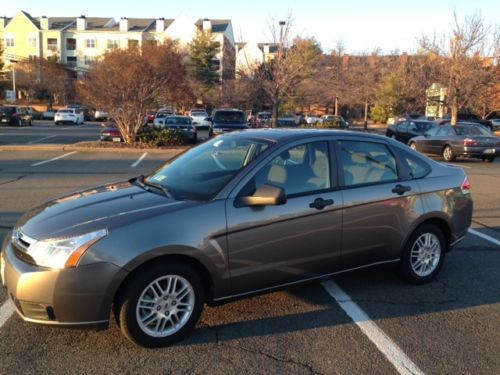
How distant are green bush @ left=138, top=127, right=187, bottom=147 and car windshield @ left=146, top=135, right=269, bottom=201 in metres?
15.3

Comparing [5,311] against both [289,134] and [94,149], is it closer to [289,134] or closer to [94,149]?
[289,134]

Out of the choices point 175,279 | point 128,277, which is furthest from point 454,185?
point 128,277

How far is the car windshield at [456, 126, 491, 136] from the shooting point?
17.9 m

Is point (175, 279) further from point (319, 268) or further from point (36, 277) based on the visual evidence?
point (319, 268)

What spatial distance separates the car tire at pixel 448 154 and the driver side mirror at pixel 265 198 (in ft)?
51.8

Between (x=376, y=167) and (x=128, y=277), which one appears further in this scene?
(x=376, y=167)

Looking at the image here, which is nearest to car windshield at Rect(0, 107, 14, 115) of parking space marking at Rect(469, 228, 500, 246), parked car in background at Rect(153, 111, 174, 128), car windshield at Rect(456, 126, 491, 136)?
parked car in background at Rect(153, 111, 174, 128)

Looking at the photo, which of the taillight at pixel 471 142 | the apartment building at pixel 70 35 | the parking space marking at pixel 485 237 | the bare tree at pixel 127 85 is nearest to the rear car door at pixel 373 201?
the parking space marking at pixel 485 237

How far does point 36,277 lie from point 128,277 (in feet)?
2.01

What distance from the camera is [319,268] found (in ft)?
14.0

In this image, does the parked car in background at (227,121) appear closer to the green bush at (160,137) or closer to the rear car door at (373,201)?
the green bush at (160,137)

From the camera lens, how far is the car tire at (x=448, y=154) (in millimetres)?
17862

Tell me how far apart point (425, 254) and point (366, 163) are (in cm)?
120

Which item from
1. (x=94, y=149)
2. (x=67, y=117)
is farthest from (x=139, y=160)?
(x=67, y=117)
